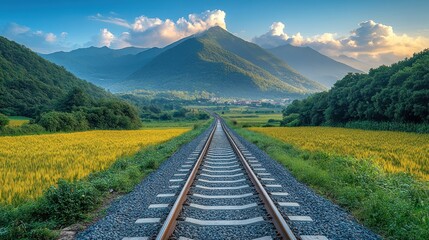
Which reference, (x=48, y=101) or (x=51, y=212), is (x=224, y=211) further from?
(x=48, y=101)

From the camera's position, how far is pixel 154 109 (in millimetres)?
126375

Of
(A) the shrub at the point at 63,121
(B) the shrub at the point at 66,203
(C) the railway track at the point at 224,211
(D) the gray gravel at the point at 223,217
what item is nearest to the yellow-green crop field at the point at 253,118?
(A) the shrub at the point at 63,121

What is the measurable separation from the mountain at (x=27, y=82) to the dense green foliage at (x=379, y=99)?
168 feet

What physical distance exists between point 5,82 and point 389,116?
83.1 m

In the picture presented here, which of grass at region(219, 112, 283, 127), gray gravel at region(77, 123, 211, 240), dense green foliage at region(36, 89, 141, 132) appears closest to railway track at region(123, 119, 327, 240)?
gray gravel at region(77, 123, 211, 240)

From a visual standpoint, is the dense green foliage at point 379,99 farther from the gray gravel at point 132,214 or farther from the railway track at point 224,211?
the gray gravel at point 132,214

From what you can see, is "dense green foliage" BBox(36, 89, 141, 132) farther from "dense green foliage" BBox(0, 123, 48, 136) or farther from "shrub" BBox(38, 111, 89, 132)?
"dense green foliage" BBox(0, 123, 48, 136)

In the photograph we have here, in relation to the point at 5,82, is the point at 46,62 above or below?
above

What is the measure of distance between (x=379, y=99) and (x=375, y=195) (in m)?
44.2

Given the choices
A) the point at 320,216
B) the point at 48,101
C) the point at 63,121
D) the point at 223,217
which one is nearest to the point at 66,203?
the point at 223,217

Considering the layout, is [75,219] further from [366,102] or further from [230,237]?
[366,102]

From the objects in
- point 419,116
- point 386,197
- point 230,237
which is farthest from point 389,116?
point 230,237

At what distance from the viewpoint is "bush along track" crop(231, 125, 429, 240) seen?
18.6 ft

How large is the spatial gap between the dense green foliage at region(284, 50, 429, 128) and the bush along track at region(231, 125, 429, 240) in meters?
32.3
